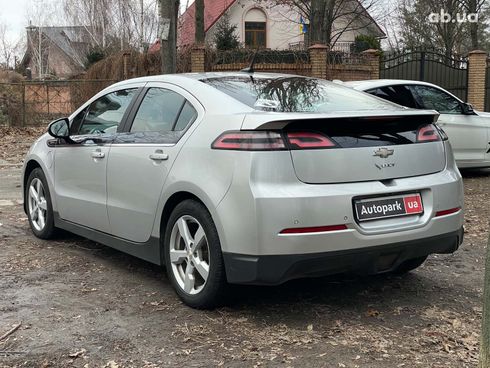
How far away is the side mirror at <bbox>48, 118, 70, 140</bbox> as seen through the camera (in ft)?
17.5

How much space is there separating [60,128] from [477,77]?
16418 mm

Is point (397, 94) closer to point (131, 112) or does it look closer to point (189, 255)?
point (131, 112)

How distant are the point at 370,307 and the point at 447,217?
0.78m

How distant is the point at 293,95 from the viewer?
3.97 m

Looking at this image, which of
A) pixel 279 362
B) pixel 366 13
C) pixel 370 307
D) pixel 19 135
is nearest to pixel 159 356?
pixel 279 362

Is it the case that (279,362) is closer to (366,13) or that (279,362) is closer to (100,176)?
(100,176)

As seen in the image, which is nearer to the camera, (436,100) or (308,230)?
(308,230)

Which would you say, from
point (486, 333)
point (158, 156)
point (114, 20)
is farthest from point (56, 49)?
point (486, 333)

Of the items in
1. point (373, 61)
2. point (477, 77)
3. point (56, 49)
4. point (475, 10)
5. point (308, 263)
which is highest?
point (56, 49)

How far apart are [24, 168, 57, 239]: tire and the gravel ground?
532 millimetres

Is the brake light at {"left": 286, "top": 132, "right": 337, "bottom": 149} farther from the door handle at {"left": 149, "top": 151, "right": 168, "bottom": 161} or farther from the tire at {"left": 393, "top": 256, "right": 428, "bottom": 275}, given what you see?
the tire at {"left": 393, "top": 256, "right": 428, "bottom": 275}

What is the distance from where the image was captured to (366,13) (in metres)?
33.0

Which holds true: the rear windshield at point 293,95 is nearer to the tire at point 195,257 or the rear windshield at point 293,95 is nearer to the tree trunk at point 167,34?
the tire at point 195,257

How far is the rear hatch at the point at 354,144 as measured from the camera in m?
3.38
